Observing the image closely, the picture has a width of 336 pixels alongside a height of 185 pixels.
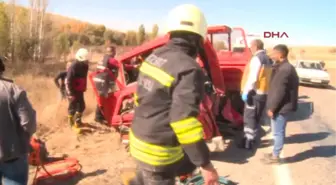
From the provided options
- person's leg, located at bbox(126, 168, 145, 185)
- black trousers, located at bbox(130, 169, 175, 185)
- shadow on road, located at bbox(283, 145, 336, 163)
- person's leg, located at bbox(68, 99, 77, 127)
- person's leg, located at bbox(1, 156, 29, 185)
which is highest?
black trousers, located at bbox(130, 169, 175, 185)

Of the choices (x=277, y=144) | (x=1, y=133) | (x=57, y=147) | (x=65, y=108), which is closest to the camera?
(x=1, y=133)

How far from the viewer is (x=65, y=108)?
33.1ft

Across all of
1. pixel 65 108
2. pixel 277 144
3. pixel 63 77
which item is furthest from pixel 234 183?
pixel 65 108

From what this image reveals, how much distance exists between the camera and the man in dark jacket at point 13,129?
316cm

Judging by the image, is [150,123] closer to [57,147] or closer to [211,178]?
[211,178]

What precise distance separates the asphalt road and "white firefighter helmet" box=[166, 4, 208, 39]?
297cm

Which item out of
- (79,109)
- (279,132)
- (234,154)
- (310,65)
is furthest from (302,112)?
(310,65)

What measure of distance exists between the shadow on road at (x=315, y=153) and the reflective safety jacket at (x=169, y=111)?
3708 millimetres

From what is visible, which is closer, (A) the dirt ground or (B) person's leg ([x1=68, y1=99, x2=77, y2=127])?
(A) the dirt ground

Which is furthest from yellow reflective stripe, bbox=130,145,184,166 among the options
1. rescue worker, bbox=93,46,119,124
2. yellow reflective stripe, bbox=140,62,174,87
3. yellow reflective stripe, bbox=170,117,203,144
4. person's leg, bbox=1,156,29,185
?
rescue worker, bbox=93,46,119,124

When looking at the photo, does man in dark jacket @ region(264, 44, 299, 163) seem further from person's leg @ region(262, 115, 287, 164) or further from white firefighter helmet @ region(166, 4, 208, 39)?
white firefighter helmet @ region(166, 4, 208, 39)

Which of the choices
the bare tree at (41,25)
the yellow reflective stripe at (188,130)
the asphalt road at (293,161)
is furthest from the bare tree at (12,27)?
the yellow reflective stripe at (188,130)

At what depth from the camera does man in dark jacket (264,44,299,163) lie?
17.6 feet

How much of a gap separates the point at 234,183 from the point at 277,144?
1.03m
